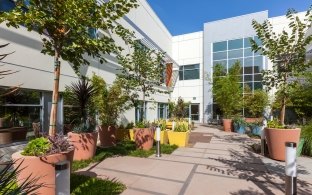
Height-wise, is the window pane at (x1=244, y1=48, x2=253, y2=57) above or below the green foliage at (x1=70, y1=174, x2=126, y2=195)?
above

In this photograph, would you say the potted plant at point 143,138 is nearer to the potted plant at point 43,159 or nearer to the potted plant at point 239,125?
the potted plant at point 43,159

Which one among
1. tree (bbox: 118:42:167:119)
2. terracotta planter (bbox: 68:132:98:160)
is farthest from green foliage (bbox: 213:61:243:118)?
terracotta planter (bbox: 68:132:98:160)

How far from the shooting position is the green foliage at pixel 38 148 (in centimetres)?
419

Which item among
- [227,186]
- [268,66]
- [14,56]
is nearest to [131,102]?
[14,56]

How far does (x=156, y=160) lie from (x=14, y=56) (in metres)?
5.50

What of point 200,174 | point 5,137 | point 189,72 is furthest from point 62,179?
point 189,72

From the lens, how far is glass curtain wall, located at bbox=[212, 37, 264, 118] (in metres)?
24.0

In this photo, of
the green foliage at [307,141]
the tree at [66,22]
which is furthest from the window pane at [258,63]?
the tree at [66,22]

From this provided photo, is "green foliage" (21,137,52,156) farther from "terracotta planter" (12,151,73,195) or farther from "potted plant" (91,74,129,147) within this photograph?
"potted plant" (91,74,129,147)

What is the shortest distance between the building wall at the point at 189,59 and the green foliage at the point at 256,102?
7.09 metres

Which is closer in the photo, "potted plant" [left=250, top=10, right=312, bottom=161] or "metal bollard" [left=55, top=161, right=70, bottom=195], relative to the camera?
"metal bollard" [left=55, top=161, right=70, bottom=195]

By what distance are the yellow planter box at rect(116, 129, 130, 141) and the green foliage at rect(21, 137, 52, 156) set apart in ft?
24.1

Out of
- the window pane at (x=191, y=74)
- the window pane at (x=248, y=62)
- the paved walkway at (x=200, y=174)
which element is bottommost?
the paved walkway at (x=200, y=174)

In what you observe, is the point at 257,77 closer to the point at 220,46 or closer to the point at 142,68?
the point at 220,46
